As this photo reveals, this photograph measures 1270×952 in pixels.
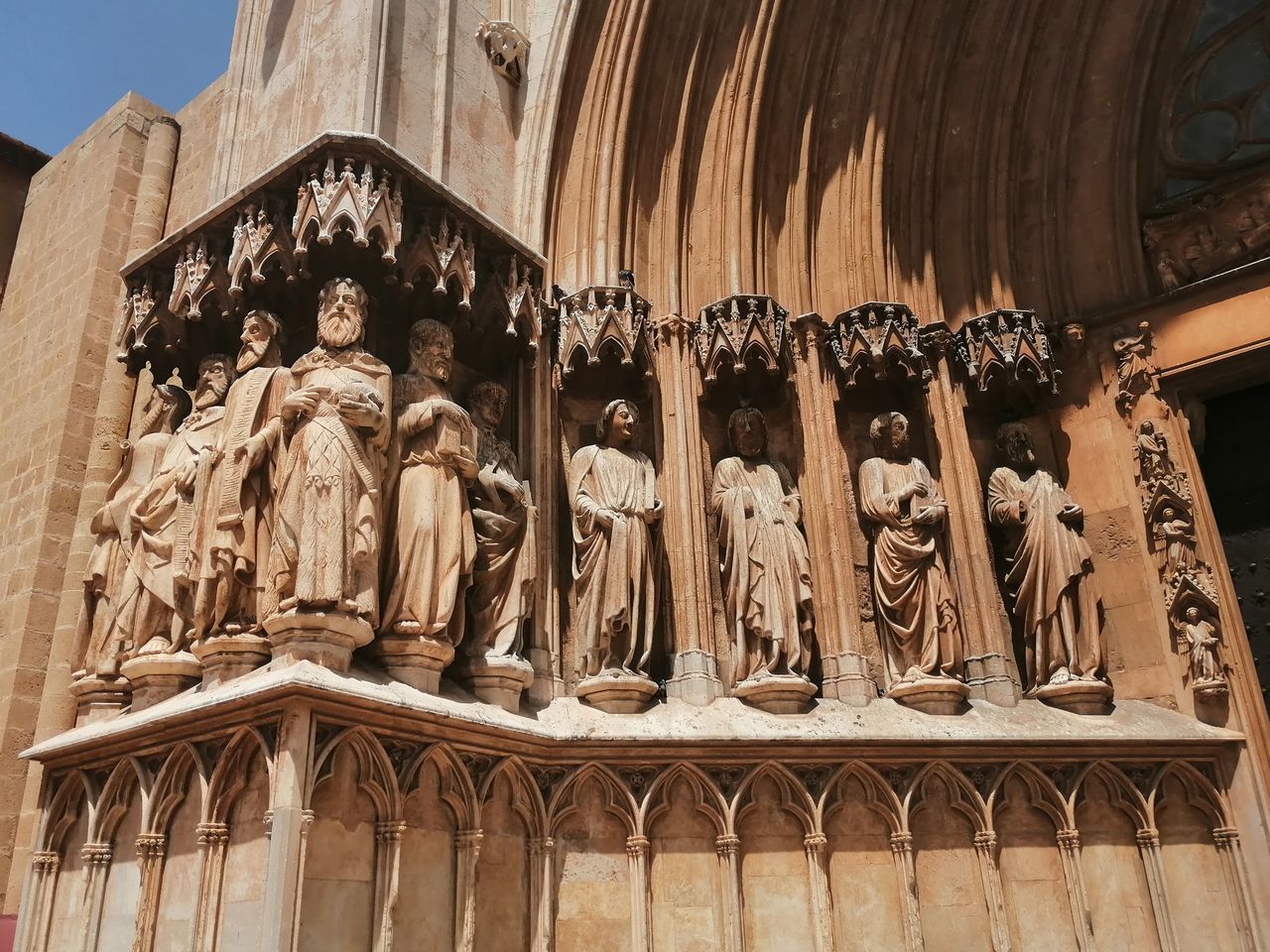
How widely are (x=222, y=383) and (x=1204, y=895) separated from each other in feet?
17.6

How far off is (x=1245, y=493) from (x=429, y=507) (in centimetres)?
486

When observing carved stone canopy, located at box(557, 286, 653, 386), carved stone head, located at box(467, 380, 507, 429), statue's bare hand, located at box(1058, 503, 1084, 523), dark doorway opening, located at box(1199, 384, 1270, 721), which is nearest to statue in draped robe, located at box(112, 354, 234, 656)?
carved stone head, located at box(467, 380, 507, 429)

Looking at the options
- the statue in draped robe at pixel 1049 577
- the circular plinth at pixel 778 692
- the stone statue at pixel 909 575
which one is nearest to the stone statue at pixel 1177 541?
the statue in draped robe at pixel 1049 577

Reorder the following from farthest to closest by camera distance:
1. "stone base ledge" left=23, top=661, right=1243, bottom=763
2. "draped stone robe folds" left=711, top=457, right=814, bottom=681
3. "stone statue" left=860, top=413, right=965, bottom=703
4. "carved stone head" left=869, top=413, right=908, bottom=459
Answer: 1. "carved stone head" left=869, top=413, right=908, bottom=459
2. "stone statue" left=860, top=413, right=965, bottom=703
3. "draped stone robe folds" left=711, top=457, right=814, bottom=681
4. "stone base ledge" left=23, top=661, right=1243, bottom=763

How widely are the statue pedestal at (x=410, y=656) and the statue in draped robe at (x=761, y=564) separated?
166 cm

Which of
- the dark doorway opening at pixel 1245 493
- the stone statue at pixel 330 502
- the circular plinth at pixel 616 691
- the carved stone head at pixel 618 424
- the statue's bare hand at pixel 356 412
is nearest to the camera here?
the stone statue at pixel 330 502

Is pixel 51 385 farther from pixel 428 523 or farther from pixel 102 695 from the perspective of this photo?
pixel 428 523

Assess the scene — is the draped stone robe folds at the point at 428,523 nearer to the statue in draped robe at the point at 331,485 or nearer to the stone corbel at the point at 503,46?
the statue in draped robe at the point at 331,485

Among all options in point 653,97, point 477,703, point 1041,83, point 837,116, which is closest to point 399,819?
point 477,703

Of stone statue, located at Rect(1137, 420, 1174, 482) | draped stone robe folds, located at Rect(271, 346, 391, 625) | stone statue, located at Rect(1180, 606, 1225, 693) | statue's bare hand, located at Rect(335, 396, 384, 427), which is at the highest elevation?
stone statue, located at Rect(1137, 420, 1174, 482)

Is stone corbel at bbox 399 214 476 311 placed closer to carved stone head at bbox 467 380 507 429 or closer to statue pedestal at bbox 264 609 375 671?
carved stone head at bbox 467 380 507 429

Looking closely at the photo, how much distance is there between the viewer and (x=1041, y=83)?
22.9 ft

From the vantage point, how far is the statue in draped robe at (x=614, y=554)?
516 centimetres

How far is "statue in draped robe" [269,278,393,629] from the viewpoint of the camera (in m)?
4.09
